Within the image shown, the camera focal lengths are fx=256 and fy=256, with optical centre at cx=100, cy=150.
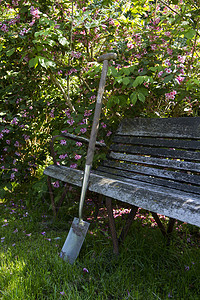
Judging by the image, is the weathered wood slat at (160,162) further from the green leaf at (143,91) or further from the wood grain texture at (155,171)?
the green leaf at (143,91)

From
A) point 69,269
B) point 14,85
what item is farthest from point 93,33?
point 69,269

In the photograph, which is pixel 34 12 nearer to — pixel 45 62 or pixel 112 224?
pixel 45 62

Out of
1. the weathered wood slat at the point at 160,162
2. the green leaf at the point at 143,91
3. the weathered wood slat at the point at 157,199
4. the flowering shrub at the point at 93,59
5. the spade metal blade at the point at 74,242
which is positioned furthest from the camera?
the flowering shrub at the point at 93,59

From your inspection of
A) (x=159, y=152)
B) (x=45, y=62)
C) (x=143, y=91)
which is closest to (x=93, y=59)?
(x=45, y=62)

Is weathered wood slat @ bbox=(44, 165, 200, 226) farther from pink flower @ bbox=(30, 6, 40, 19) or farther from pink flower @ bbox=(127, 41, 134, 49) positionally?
pink flower @ bbox=(30, 6, 40, 19)

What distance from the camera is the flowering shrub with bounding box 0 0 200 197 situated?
2.28 metres

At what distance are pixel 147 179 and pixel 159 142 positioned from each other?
33 cm

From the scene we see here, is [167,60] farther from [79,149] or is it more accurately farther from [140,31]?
[79,149]

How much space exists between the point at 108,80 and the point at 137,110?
46 centimetres

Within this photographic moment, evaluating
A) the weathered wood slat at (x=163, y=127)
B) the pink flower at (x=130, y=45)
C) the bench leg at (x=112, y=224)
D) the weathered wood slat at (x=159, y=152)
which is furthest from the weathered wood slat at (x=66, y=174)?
the pink flower at (x=130, y=45)

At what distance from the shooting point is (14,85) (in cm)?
298

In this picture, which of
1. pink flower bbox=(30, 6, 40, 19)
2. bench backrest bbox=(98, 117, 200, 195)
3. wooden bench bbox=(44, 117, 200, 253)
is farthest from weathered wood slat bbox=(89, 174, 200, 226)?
pink flower bbox=(30, 6, 40, 19)

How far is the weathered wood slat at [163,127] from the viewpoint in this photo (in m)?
1.85

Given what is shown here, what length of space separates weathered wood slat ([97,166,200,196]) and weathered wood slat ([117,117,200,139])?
358mm
